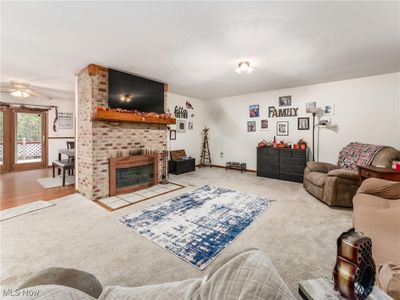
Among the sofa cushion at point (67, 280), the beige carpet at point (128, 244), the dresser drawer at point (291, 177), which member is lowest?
the beige carpet at point (128, 244)

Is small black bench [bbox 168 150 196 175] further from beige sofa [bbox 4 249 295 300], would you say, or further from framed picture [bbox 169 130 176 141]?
beige sofa [bbox 4 249 295 300]

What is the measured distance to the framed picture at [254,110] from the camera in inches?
225

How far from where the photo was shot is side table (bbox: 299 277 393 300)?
795 mm

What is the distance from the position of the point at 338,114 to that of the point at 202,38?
3828 mm

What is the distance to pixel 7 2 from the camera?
1833 mm

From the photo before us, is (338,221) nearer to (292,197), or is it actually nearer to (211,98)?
(292,197)

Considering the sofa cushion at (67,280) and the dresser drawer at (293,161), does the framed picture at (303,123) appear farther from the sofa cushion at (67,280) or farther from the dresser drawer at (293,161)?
the sofa cushion at (67,280)

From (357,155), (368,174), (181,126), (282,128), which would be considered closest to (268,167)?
(282,128)

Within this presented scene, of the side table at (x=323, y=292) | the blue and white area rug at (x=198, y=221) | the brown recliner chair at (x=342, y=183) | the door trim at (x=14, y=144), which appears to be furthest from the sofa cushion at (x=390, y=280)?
the door trim at (x=14, y=144)

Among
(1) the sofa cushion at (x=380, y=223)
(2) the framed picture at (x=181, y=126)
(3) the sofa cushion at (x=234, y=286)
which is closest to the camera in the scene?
(3) the sofa cushion at (x=234, y=286)

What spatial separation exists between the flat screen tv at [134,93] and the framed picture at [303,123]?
3.57m

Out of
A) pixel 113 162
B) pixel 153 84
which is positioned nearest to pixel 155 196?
pixel 113 162

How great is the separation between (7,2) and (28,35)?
27.3 inches

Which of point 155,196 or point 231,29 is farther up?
point 231,29
